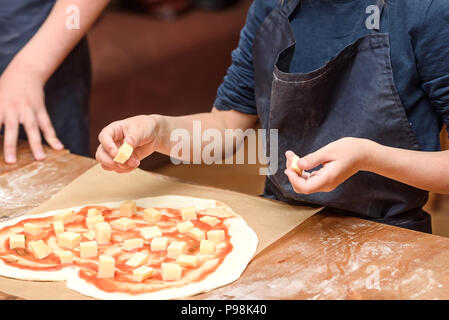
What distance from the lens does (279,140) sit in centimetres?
132

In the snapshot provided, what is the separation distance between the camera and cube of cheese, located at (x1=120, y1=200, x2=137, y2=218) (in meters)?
1.28

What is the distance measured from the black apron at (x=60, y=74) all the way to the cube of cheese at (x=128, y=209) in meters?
0.57

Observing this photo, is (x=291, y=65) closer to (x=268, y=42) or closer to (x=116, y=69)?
(x=268, y=42)

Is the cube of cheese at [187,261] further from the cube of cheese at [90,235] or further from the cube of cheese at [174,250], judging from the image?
the cube of cheese at [90,235]

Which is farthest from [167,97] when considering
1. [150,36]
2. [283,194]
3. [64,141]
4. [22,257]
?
[22,257]

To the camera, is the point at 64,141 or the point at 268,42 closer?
the point at 268,42

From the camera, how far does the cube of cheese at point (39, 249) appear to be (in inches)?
44.2

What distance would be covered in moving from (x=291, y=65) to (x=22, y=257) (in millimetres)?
651

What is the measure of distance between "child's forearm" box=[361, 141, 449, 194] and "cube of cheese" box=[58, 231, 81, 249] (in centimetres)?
52

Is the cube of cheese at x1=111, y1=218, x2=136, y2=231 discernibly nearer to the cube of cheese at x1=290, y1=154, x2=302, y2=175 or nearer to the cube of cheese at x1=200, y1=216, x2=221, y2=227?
the cube of cheese at x1=200, y1=216, x2=221, y2=227

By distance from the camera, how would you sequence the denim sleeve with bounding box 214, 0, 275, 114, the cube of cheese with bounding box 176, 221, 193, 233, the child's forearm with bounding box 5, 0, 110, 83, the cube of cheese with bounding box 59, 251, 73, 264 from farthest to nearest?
the child's forearm with bounding box 5, 0, 110, 83, the denim sleeve with bounding box 214, 0, 275, 114, the cube of cheese with bounding box 176, 221, 193, 233, the cube of cheese with bounding box 59, 251, 73, 264

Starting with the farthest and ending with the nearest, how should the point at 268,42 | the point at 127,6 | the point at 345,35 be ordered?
the point at 127,6 < the point at 268,42 < the point at 345,35

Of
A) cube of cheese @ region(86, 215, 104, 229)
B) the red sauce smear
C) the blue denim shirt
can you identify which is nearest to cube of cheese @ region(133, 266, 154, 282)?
the red sauce smear

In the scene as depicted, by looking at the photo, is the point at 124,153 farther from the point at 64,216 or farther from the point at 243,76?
the point at 243,76
